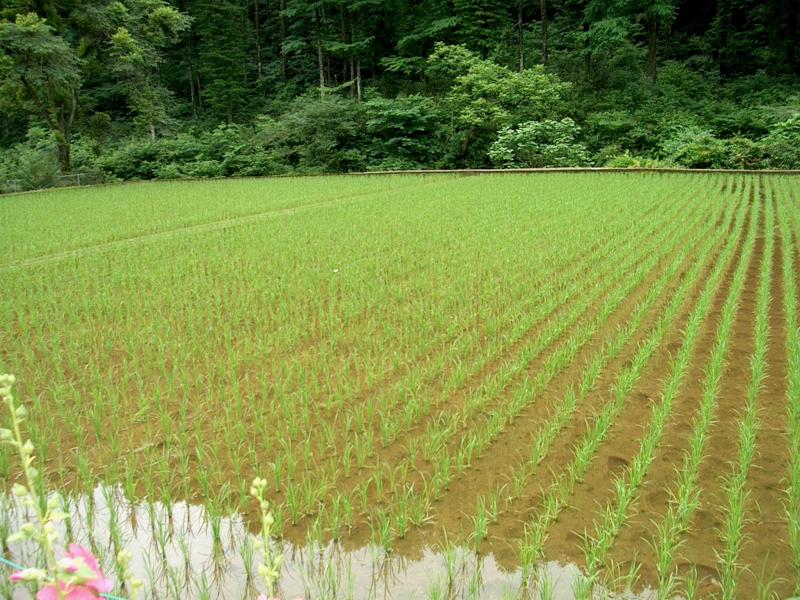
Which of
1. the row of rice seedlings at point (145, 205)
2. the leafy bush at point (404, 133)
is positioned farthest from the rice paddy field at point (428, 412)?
the leafy bush at point (404, 133)

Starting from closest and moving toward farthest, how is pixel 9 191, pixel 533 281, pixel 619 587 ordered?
pixel 619 587 < pixel 533 281 < pixel 9 191

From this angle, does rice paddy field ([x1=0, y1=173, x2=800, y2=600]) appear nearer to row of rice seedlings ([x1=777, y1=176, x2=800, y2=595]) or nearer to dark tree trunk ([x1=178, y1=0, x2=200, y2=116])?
row of rice seedlings ([x1=777, y1=176, x2=800, y2=595])

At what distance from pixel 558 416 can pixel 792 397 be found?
139 cm

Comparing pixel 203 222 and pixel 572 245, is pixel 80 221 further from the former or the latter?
pixel 572 245

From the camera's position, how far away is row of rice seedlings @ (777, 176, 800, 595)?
2371 mm

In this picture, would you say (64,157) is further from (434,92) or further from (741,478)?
(741,478)

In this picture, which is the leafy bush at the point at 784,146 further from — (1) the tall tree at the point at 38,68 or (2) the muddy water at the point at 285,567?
(1) the tall tree at the point at 38,68

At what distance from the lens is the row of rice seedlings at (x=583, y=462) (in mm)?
2285

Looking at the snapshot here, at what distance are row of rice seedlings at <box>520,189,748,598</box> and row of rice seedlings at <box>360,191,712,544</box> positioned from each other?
41 centimetres

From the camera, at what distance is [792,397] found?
3537mm

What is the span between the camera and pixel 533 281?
6262 mm

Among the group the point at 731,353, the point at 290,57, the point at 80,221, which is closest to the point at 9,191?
the point at 80,221

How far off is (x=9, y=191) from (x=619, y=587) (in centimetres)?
2157

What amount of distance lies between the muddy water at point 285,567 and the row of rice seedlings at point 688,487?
15cm
